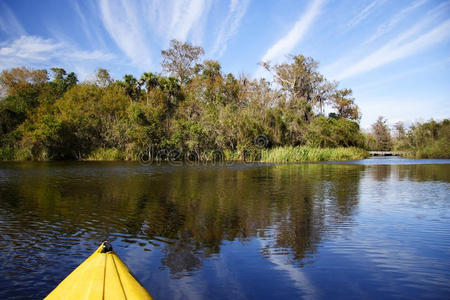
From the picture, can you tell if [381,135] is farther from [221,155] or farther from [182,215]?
[182,215]

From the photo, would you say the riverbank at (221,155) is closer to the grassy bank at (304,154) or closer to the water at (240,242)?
the grassy bank at (304,154)

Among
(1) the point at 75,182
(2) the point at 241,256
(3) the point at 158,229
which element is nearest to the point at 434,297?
(2) the point at 241,256

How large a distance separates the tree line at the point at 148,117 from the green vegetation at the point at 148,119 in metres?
0.10

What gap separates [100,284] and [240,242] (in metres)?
3.87

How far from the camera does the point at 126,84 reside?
45.0 meters

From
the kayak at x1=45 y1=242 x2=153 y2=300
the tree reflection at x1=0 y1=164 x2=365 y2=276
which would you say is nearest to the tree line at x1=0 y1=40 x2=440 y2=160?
the tree reflection at x1=0 y1=164 x2=365 y2=276

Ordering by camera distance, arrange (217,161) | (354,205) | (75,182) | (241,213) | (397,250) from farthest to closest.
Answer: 1. (217,161)
2. (75,182)
3. (354,205)
4. (241,213)
5. (397,250)

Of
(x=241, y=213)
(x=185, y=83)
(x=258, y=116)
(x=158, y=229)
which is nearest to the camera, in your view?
(x=158, y=229)

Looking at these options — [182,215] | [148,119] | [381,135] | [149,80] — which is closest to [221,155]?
[148,119]

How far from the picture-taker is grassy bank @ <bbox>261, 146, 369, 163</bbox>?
34.9 metres

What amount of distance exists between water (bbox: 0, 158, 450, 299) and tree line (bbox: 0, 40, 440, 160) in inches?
934

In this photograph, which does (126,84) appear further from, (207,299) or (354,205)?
(207,299)

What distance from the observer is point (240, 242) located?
21.6 feet

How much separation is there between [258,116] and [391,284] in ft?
113
